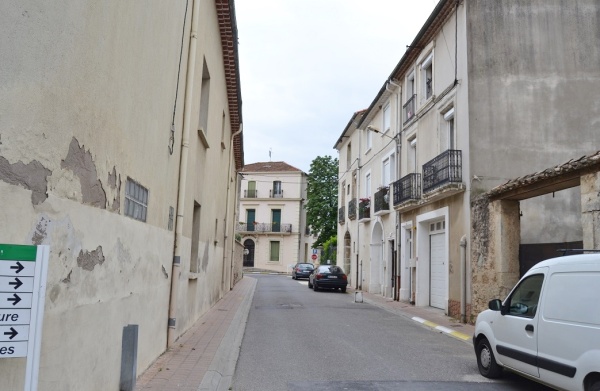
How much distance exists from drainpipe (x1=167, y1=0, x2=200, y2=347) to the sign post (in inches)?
215

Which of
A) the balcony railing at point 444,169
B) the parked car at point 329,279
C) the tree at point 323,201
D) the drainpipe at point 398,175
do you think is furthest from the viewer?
the tree at point 323,201

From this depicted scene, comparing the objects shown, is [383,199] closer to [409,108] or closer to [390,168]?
[390,168]

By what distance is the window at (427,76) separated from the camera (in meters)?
17.3

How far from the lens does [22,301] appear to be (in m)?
2.65

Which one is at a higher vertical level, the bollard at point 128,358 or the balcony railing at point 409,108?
the balcony railing at point 409,108

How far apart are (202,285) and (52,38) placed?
9573 mm

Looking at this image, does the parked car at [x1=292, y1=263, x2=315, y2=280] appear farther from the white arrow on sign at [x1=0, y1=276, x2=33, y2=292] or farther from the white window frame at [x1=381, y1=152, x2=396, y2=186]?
the white arrow on sign at [x1=0, y1=276, x2=33, y2=292]

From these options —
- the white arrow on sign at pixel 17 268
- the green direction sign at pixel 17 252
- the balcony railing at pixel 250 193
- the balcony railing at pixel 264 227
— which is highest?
the balcony railing at pixel 250 193

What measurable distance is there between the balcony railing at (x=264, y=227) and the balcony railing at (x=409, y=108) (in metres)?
38.7

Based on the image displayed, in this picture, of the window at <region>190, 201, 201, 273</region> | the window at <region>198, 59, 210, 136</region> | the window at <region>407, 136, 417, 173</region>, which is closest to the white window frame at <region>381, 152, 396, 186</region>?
the window at <region>407, 136, 417, 173</region>

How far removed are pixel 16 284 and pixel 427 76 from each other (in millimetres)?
17113

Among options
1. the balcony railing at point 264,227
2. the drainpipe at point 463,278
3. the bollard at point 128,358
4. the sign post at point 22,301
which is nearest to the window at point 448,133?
the drainpipe at point 463,278

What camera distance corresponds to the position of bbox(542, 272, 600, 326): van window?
511 cm

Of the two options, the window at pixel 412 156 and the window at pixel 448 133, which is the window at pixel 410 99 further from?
the window at pixel 448 133
